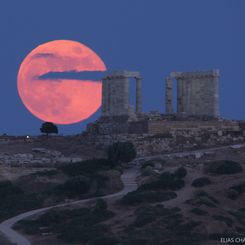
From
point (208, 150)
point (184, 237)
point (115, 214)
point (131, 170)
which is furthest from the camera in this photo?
point (208, 150)

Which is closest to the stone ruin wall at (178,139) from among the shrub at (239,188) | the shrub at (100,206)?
the shrub at (239,188)

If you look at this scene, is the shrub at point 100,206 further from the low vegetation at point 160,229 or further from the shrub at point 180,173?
the shrub at point 180,173

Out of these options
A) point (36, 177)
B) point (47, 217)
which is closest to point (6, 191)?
point (36, 177)

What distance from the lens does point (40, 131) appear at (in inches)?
2557

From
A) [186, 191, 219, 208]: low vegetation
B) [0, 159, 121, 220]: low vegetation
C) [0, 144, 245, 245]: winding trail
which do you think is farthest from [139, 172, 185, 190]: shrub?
[186, 191, 219, 208]: low vegetation

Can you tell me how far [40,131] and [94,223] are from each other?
2802 cm

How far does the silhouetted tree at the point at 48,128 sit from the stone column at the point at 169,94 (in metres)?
7.07

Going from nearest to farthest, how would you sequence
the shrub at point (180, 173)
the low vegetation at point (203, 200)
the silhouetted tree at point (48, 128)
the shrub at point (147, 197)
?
the low vegetation at point (203, 200), the shrub at point (147, 197), the shrub at point (180, 173), the silhouetted tree at point (48, 128)

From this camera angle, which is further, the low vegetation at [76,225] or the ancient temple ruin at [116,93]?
the ancient temple ruin at [116,93]

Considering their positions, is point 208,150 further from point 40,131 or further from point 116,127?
point 40,131

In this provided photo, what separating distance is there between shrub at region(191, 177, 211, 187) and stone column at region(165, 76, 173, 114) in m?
19.7

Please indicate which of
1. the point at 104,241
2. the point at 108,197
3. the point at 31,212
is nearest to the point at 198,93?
the point at 108,197

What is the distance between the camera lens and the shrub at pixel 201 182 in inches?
1699

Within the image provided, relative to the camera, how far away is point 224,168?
4606 centimetres
